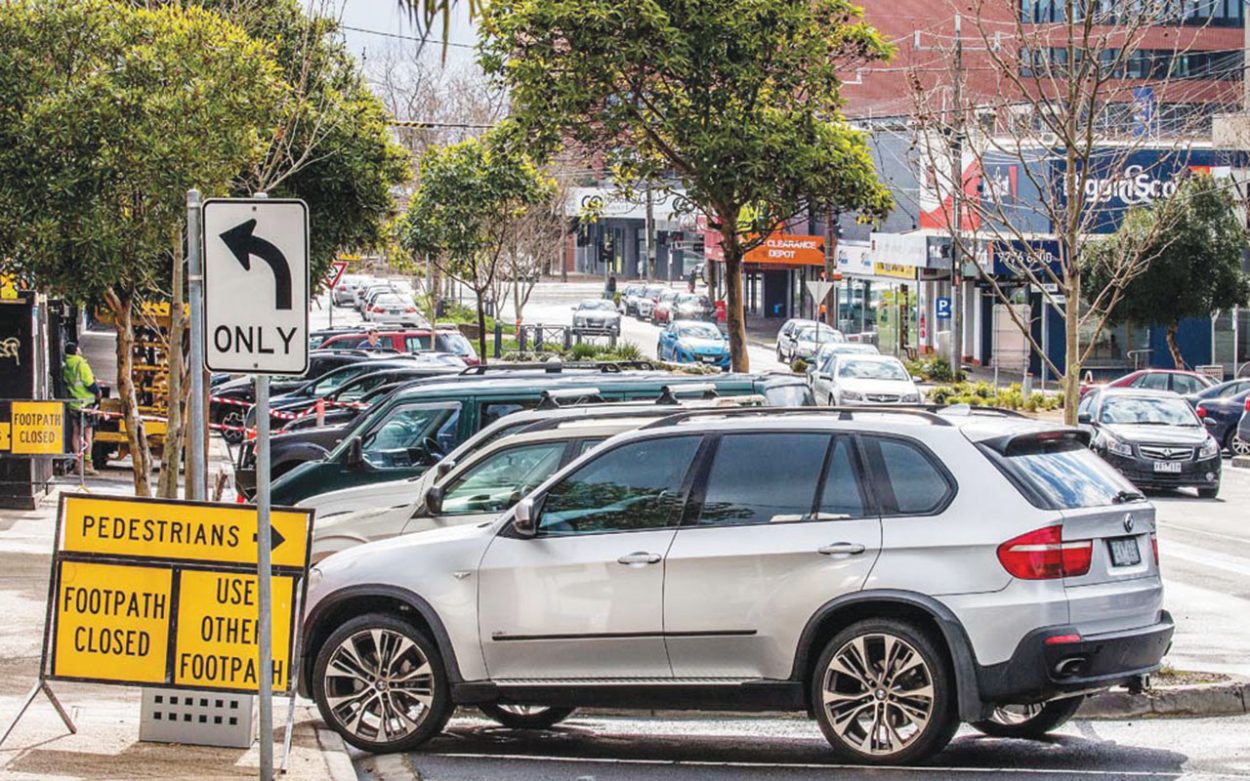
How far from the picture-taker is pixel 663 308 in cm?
7675

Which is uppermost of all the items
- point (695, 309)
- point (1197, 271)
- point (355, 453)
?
point (1197, 271)

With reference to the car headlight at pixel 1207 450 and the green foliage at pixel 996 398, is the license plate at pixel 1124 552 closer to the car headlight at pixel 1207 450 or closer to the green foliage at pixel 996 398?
the car headlight at pixel 1207 450

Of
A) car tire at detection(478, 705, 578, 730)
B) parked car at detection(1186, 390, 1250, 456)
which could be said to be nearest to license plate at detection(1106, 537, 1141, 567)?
car tire at detection(478, 705, 578, 730)

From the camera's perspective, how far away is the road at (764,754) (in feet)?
28.3

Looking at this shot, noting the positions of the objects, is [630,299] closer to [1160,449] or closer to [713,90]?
[1160,449]

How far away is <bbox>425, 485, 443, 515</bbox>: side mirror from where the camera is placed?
415 inches

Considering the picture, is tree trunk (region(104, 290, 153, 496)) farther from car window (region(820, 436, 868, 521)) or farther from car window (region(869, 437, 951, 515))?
car window (region(869, 437, 951, 515))

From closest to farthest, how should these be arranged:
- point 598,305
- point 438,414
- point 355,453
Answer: point 355,453 < point 438,414 < point 598,305

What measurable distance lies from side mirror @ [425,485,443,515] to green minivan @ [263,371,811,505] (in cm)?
449

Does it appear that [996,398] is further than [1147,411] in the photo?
Yes

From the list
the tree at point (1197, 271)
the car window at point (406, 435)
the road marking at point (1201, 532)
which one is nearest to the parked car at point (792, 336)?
the tree at point (1197, 271)

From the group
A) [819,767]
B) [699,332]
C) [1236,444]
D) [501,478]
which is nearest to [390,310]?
[699,332]

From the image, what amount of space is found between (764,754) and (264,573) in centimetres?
316

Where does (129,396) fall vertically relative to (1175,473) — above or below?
above
